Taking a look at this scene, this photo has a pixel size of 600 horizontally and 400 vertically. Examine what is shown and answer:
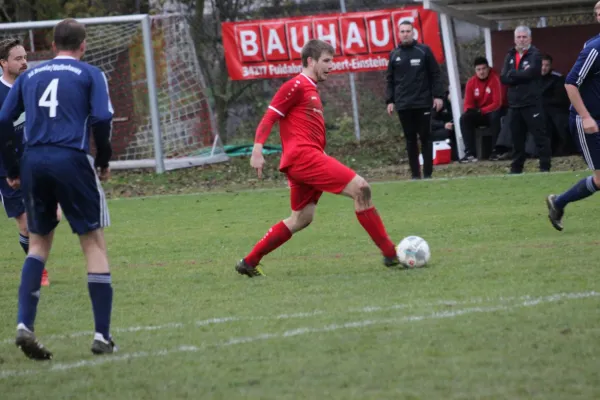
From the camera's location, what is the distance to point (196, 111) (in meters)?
21.7

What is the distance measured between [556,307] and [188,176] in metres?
13.8

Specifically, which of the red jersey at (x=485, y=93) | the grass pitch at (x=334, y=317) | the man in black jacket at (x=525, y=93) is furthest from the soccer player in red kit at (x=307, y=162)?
the red jersey at (x=485, y=93)

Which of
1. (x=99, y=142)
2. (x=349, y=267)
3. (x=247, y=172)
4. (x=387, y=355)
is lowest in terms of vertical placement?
(x=247, y=172)

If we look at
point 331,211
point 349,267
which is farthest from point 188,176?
point 349,267

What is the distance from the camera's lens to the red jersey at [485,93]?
18.6 metres

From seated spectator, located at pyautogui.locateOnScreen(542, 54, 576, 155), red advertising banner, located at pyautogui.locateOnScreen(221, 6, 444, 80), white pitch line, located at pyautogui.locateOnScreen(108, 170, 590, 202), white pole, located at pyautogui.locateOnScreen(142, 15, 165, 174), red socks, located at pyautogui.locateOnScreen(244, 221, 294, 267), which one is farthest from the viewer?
red advertising banner, located at pyautogui.locateOnScreen(221, 6, 444, 80)

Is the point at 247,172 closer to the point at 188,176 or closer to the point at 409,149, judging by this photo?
the point at 188,176

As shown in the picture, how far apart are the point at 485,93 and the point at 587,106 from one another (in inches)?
358

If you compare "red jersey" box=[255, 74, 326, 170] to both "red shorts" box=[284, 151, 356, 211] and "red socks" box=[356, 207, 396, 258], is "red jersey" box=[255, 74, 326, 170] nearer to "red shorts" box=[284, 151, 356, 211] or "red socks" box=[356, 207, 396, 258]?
"red shorts" box=[284, 151, 356, 211]

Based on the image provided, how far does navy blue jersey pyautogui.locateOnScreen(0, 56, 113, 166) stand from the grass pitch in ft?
3.79

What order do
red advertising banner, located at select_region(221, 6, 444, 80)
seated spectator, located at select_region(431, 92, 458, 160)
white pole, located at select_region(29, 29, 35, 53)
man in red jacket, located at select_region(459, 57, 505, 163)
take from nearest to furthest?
1. man in red jacket, located at select_region(459, 57, 505, 163)
2. seated spectator, located at select_region(431, 92, 458, 160)
3. red advertising banner, located at select_region(221, 6, 444, 80)
4. white pole, located at select_region(29, 29, 35, 53)

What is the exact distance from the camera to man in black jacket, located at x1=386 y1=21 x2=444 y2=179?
53.6 feet

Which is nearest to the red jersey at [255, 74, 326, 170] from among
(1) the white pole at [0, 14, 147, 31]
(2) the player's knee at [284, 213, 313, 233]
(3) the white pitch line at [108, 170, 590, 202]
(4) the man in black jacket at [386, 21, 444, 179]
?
(2) the player's knee at [284, 213, 313, 233]

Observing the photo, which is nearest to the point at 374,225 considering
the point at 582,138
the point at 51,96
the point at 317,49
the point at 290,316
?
the point at 317,49
